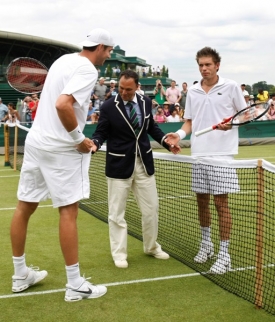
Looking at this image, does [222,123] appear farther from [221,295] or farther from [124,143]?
[221,295]

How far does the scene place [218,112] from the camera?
207 inches

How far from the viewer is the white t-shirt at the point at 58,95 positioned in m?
4.19

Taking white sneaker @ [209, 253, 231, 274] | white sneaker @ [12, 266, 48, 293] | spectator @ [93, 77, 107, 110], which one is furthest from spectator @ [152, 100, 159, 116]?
white sneaker @ [12, 266, 48, 293]

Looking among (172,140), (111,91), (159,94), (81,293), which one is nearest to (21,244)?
(81,293)

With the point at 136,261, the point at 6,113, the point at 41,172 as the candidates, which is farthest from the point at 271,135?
the point at 41,172

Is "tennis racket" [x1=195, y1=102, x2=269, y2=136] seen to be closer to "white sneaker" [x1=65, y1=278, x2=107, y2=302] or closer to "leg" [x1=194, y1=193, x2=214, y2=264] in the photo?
"leg" [x1=194, y1=193, x2=214, y2=264]

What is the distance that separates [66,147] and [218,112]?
1.67 m

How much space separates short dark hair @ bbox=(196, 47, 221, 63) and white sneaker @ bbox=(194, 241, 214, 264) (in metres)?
1.84

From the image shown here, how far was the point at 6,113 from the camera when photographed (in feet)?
74.1

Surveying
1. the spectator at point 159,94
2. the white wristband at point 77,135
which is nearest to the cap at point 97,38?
the white wristband at point 77,135

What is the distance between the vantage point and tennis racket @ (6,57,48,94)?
11.1 metres

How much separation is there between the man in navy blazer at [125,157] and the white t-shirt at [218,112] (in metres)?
0.36

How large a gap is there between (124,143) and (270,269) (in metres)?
1.83

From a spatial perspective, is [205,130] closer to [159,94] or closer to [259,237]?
[259,237]
